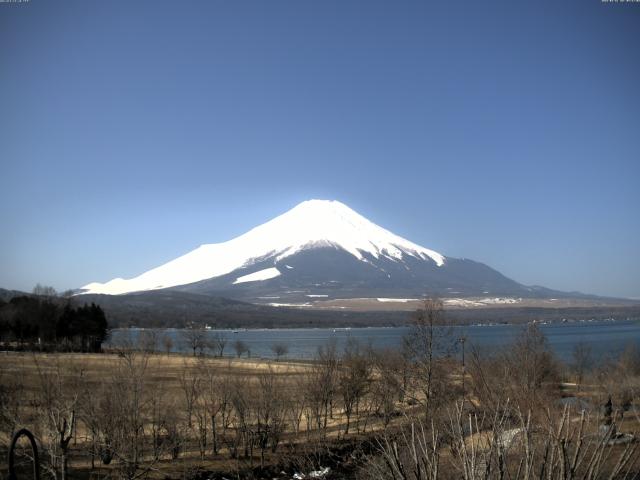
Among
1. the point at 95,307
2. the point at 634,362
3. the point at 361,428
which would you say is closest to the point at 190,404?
the point at 361,428

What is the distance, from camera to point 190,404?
94.2ft

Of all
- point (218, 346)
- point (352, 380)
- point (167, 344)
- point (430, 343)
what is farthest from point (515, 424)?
point (218, 346)

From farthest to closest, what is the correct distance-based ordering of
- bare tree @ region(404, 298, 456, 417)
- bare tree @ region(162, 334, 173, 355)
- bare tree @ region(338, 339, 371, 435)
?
bare tree @ region(162, 334, 173, 355) → bare tree @ region(338, 339, 371, 435) → bare tree @ region(404, 298, 456, 417)

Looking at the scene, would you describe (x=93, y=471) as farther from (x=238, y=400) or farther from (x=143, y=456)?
(x=238, y=400)

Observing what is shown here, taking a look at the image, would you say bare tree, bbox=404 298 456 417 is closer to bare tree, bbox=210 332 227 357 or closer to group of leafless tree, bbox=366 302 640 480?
group of leafless tree, bbox=366 302 640 480

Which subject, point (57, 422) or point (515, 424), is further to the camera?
point (515, 424)

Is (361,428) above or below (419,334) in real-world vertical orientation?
below

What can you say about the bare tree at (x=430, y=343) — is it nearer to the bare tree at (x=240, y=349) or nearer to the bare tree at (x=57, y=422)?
the bare tree at (x=57, y=422)

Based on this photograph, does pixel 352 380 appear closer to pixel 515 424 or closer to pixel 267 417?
pixel 267 417

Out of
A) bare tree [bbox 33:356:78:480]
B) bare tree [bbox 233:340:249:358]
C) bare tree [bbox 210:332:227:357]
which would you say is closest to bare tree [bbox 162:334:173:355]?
bare tree [bbox 210:332:227:357]

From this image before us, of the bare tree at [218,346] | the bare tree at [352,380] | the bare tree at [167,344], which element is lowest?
the bare tree at [218,346]

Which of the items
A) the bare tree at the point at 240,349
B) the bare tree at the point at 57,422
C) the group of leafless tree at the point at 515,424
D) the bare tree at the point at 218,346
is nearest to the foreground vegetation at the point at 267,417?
the bare tree at the point at 57,422

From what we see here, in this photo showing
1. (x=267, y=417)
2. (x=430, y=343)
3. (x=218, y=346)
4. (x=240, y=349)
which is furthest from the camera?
(x=218, y=346)

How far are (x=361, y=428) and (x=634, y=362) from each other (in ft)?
97.9
